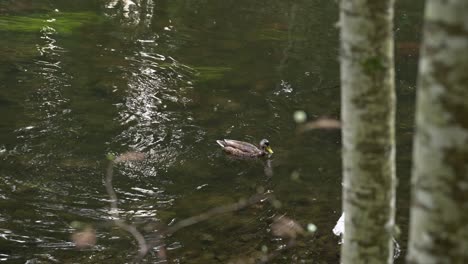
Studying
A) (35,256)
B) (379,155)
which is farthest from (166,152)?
(379,155)

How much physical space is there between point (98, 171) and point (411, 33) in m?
7.66

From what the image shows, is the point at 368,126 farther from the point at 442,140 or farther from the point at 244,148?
the point at 244,148

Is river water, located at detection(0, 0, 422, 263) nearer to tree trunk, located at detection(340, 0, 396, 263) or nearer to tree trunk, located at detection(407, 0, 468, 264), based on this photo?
tree trunk, located at detection(340, 0, 396, 263)

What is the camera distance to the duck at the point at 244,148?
27.1 feet

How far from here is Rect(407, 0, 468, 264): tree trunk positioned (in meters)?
1.64

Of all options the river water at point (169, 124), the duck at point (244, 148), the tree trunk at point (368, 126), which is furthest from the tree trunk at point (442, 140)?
the duck at point (244, 148)

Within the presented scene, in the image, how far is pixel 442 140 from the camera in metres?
1.70

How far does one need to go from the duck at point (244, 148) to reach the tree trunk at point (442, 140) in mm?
6463

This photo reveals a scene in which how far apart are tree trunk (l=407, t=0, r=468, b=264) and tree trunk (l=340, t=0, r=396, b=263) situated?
78 centimetres

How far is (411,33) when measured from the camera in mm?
13406

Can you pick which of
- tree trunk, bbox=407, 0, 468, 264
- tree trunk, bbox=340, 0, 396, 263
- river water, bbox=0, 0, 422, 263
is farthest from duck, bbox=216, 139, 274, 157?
tree trunk, bbox=407, 0, 468, 264

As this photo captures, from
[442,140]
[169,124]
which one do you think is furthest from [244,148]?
[442,140]

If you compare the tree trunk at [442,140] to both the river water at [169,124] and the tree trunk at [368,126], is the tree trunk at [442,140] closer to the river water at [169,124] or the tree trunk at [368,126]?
the tree trunk at [368,126]

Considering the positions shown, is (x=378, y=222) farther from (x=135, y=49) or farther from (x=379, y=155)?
(x=135, y=49)
